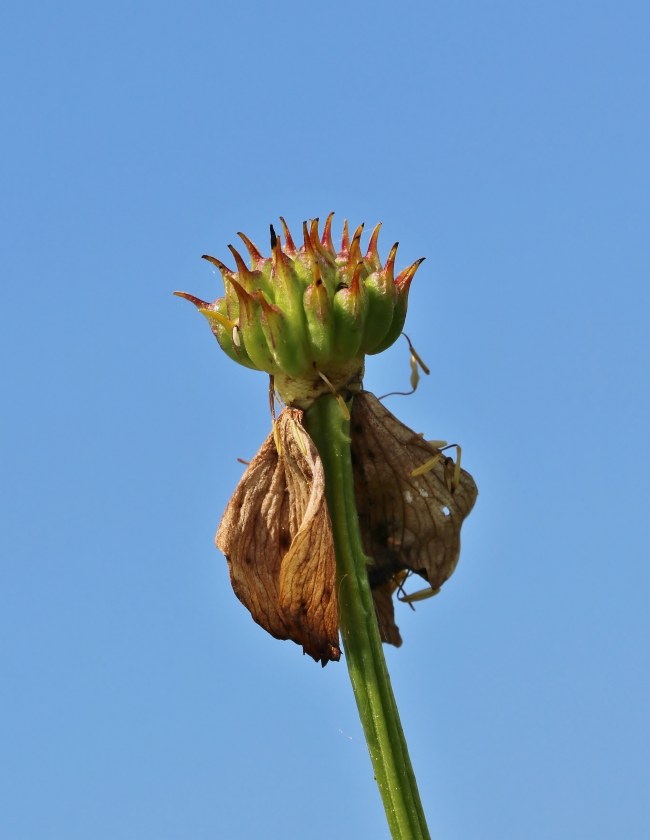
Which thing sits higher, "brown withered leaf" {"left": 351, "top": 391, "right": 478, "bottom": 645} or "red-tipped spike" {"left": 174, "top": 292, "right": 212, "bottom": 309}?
"red-tipped spike" {"left": 174, "top": 292, "right": 212, "bottom": 309}

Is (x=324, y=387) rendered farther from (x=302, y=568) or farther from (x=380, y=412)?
(x=302, y=568)

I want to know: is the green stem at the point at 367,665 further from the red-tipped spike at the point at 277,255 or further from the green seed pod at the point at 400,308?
the red-tipped spike at the point at 277,255

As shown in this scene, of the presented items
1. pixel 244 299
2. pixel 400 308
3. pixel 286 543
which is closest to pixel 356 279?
pixel 400 308

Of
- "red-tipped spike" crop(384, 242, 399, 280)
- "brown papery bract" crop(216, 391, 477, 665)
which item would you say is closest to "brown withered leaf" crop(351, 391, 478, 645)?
"brown papery bract" crop(216, 391, 477, 665)

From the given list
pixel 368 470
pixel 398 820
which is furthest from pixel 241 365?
pixel 398 820

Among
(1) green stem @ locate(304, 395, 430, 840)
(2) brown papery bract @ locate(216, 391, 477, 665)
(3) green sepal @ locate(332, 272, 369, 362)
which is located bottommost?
(1) green stem @ locate(304, 395, 430, 840)

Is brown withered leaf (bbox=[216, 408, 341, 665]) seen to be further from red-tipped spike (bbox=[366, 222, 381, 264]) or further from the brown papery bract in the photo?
red-tipped spike (bbox=[366, 222, 381, 264])

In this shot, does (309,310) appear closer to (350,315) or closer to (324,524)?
(350,315)
